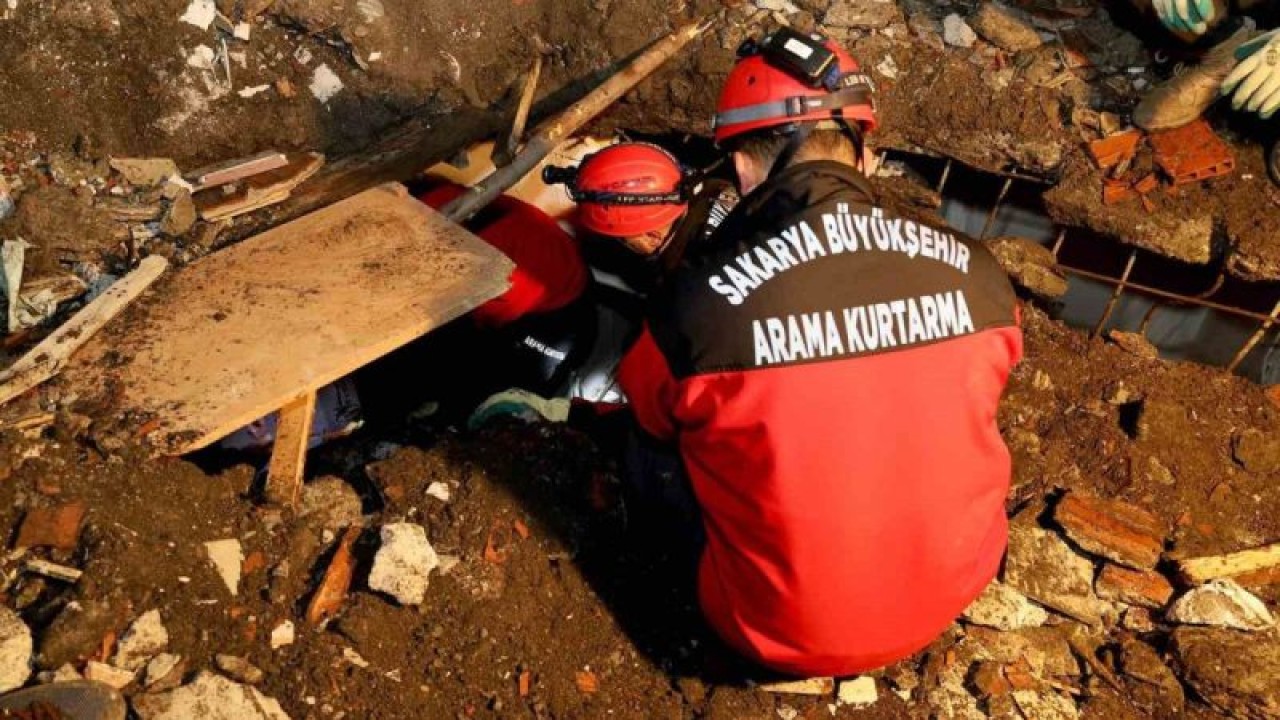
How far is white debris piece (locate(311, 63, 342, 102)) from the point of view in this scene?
442cm

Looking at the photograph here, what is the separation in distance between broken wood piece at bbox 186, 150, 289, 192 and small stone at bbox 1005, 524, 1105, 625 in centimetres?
341

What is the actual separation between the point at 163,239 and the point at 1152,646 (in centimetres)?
397

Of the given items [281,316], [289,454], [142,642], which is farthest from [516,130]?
[142,642]

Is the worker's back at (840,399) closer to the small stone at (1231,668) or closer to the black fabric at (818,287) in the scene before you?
the black fabric at (818,287)

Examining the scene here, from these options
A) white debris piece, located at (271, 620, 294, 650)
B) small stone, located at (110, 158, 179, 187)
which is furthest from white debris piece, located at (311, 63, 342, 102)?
white debris piece, located at (271, 620, 294, 650)

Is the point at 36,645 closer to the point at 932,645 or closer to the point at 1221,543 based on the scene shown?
the point at 932,645

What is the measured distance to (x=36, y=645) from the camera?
93.6 inches

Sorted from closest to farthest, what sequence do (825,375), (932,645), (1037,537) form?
(825,375) < (932,645) < (1037,537)

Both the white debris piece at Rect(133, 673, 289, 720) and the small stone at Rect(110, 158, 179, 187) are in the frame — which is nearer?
the white debris piece at Rect(133, 673, 289, 720)

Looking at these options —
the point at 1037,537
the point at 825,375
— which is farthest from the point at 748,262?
the point at 1037,537

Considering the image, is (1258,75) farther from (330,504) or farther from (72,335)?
(72,335)

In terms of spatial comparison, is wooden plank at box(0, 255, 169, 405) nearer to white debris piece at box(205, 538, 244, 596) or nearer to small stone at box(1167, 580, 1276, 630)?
white debris piece at box(205, 538, 244, 596)

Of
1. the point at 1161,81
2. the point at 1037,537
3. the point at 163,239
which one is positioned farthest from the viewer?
the point at 1161,81

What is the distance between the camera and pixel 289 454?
2.94m
